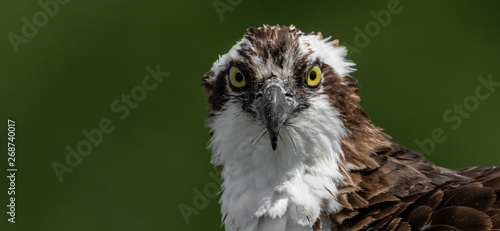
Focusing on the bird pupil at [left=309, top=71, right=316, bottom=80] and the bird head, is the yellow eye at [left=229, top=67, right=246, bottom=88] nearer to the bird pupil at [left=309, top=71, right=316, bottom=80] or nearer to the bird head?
the bird head

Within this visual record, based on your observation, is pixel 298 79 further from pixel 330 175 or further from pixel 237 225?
pixel 237 225

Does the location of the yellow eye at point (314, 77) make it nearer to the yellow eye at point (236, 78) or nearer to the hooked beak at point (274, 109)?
the hooked beak at point (274, 109)

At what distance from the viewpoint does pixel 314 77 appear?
324 cm

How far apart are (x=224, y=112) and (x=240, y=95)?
150 mm

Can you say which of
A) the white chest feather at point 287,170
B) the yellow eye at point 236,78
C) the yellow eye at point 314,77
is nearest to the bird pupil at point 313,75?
the yellow eye at point 314,77

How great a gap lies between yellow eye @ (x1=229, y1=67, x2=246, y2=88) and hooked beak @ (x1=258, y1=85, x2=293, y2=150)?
20 cm

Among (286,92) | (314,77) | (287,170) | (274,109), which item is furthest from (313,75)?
(287,170)

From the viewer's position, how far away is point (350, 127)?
3234mm

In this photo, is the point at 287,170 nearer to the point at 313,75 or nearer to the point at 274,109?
the point at 274,109

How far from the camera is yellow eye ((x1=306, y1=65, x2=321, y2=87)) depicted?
322 centimetres

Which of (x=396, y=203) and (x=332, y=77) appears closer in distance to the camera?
(x=396, y=203)

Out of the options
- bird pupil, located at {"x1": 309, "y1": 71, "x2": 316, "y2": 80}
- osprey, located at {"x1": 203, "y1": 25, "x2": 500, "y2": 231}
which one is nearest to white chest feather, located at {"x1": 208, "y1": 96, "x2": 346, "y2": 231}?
osprey, located at {"x1": 203, "y1": 25, "x2": 500, "y2": 231}

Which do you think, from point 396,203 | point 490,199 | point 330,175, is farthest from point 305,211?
point 490,199

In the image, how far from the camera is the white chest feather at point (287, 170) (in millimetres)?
3086
